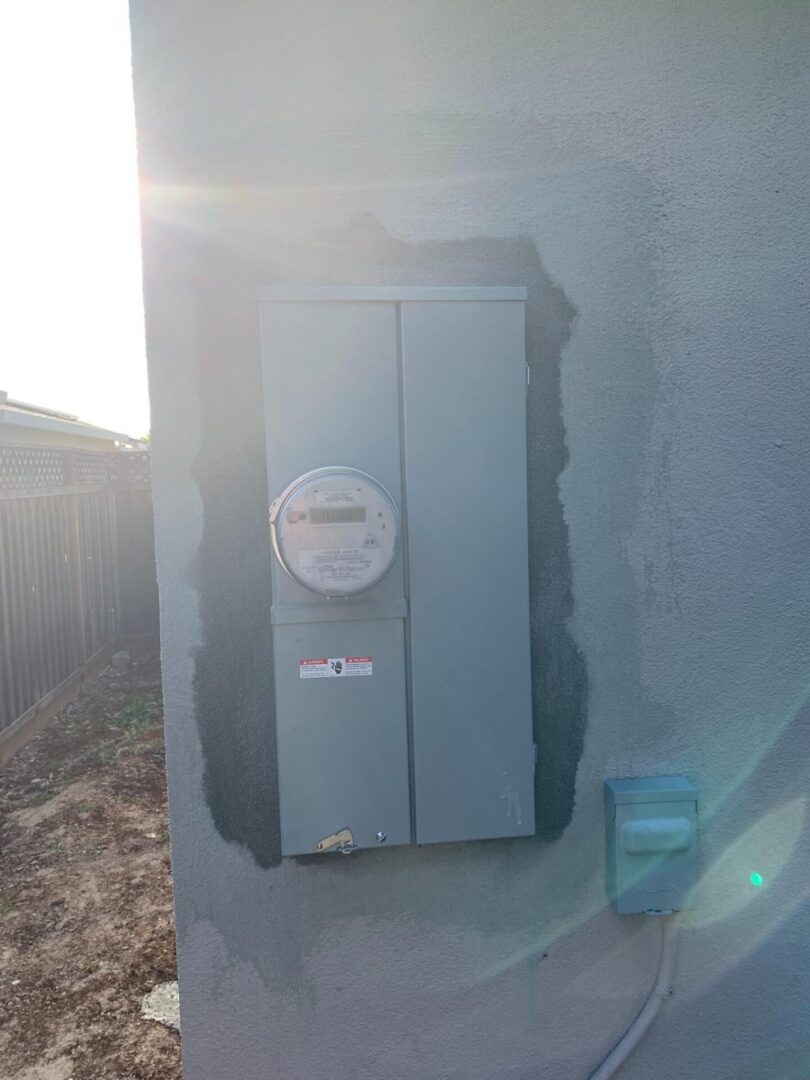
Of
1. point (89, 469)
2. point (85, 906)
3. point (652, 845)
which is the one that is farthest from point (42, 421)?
point (652, 845)

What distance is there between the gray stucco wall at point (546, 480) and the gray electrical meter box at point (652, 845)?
0.08 meters

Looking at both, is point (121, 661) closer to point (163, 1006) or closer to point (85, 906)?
point (85, 906)

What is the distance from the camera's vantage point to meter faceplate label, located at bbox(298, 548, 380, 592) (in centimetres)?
192

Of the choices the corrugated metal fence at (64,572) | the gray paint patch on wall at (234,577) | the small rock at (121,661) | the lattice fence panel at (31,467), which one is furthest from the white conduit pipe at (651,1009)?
the small rock at (121,661)

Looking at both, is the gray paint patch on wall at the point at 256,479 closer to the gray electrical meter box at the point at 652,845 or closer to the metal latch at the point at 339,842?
the metal latch at the point at 339,842

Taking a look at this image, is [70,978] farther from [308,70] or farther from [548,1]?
[548,1]

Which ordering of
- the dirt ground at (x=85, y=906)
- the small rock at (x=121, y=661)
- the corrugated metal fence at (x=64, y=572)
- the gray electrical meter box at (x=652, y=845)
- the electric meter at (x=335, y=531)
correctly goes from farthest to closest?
1. the small rock at (x=121, y=661)
2. the corrugated metal fence at (x=64, y=572)
3. the dirt ground at (x=85, y=906)
4. the gray electrical meter box at (x=652, y=845)
5. the electric meter at (x=335, y=531)

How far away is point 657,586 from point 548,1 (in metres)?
1.51

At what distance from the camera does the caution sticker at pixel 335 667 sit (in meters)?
2.01

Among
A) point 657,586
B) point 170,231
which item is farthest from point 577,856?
point 170,231

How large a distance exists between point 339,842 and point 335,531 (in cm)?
76

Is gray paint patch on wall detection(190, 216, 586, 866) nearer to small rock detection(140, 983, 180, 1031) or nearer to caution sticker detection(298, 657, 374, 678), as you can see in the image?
caution sticker detection(298, 657, 374, 678)

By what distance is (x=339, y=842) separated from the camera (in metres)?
2.04

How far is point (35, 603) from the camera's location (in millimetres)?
7055
